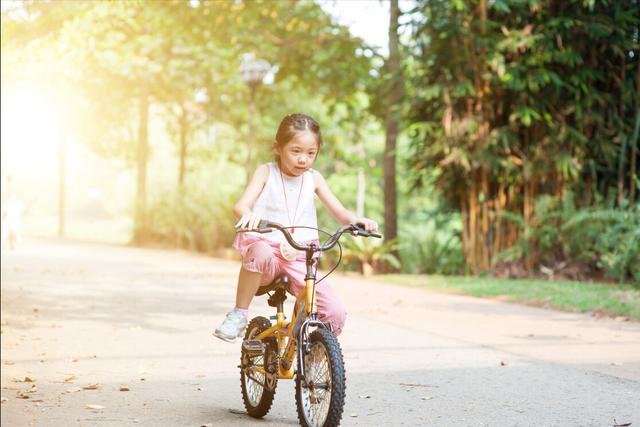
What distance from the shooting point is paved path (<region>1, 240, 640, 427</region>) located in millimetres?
6215

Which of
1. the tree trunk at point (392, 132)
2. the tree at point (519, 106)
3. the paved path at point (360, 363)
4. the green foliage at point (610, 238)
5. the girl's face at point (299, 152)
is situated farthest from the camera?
the tree trunk at point (392, 132)

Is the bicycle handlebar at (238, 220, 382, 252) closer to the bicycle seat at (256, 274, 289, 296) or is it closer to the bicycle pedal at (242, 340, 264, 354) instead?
the bicycle seat at (256, 274, 289, 296)

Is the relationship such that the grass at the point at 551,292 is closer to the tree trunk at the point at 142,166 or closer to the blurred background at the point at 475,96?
the blurred background at the point at 475,96

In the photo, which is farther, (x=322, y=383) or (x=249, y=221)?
(x=322, y=383)

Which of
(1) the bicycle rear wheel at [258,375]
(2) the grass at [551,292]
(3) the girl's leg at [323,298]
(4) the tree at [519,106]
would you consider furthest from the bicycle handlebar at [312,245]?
(4) the tree at [519,106]

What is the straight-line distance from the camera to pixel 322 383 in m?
5.29

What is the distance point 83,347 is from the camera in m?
9.34

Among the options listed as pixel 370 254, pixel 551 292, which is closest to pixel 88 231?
pixel 370 254

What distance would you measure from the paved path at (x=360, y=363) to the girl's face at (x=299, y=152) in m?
1.49

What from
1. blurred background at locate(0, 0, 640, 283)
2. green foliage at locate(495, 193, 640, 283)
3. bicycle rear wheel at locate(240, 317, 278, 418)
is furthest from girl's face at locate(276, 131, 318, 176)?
green foliage at locate(495, 193, 640, 283)

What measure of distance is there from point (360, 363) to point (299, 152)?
124 inches

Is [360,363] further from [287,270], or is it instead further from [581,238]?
[581,238]

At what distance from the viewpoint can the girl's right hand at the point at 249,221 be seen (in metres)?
5.12

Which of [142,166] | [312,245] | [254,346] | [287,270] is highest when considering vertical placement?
[142,166]
